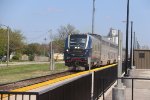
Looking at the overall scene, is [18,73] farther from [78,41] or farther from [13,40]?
[13,40]

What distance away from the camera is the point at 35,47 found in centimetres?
16062

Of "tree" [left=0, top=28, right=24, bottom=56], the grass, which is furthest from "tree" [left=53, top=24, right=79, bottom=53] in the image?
the grass

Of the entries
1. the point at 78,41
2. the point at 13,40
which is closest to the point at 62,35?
the point at 13,40

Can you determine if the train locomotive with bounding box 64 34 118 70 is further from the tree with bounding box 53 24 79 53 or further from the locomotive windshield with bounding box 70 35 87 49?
the tree with bounding box 53 24 79 53

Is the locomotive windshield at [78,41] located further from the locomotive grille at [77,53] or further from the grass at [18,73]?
the grass at [18,73]

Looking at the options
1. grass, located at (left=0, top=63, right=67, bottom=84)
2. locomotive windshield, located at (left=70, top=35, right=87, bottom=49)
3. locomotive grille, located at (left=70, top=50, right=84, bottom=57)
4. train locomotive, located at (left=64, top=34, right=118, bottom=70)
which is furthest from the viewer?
locomotive windshield, located at (left=70, top=35, right=87, bottom=49)

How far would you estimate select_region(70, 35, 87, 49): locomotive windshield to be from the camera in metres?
40.5

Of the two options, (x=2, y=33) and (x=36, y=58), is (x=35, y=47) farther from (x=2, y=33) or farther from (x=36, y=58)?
(x=2, y=33)

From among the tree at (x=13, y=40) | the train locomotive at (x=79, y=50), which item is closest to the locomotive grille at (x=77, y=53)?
the train locomotive at (x=79, y=50)

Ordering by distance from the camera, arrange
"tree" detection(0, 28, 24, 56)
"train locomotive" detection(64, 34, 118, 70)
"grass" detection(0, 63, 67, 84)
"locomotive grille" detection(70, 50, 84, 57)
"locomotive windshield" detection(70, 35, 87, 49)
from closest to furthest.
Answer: "grass" detection(0, 63, 67, 84), "train locomotive" detection(64, 34, 118, 70), "locomotive grille" detection(70, 50, 84, 57), "locomotive windshield" detection(70, 35, 87, 49), "tree" detection(0, 28, 24, 56)

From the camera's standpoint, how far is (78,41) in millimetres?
40656

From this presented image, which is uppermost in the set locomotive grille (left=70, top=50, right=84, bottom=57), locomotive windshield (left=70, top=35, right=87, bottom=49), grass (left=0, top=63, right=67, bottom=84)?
locomotive windshield (left=70, top=35, right=87, bottom=49)

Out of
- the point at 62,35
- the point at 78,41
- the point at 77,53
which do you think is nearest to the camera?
the point at 77,53

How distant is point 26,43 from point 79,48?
111 metres
